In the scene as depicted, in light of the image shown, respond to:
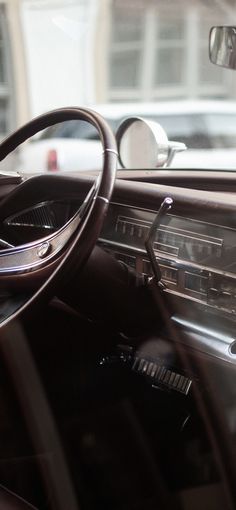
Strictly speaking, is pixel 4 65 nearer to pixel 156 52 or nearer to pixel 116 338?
pixel 156 52

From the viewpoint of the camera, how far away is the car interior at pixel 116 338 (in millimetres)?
1697

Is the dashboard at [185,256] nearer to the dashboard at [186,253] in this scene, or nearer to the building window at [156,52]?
the dashboard at [186,253]

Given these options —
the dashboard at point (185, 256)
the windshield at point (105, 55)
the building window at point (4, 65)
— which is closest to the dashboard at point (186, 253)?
the dashboard at point (185, 256)

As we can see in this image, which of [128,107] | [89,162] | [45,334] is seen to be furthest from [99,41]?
[45,334]

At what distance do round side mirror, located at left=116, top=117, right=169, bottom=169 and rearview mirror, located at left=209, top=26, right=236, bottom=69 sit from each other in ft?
1.05

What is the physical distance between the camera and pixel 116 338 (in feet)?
7.02

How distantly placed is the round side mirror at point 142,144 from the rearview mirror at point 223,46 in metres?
0.32

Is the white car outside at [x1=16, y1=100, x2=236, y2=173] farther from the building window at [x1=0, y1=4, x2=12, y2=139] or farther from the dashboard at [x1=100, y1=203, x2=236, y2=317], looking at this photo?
the dashboard at [x1=100, y1=203, x2=236, y2=317]

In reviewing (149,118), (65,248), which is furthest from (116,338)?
(149,118)

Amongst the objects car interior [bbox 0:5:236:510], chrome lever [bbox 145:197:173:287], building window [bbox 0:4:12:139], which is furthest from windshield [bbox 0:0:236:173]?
chrome lever [bbox 145:197:173:287]

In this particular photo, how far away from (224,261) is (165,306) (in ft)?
0.93

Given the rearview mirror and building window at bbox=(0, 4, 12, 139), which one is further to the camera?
building window at bbox=(0, 4, 12, 139)

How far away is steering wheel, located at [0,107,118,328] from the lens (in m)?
1.53

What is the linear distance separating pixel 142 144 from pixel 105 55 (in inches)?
344
